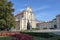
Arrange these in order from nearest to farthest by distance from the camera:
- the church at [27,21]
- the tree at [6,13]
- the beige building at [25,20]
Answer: the tree at [6,13], the beige building at [25,20], the church at [27,21]

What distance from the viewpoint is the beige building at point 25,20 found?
77.6 meters

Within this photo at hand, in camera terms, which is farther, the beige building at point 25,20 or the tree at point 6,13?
the beige building at point 25,20

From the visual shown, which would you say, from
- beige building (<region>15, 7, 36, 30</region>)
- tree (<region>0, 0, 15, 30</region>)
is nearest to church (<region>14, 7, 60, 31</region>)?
beige building (<region>15, 7, 36, 30</region>)

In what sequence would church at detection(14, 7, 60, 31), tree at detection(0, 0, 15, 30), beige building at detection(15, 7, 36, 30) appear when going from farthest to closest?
church at detection(14, 7, 60, 31)
beige building at detection(15, 7, 36, 30)
tree at detection(0, 0, 15, 30)

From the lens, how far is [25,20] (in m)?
78.9

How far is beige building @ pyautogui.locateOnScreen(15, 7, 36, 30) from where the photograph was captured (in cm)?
7756

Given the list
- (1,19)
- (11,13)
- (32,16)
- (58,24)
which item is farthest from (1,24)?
(58,24)

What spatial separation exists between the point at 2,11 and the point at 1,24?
2.76m

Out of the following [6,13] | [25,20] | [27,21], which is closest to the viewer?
[6,13]

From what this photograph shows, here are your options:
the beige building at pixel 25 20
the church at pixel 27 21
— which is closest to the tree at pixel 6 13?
the church at pixel 27 21

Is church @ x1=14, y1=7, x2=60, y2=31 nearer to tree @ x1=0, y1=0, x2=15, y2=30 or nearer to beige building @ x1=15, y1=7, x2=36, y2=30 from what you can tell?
beige building @ x1=15, y1=7, x2=36, y2=30

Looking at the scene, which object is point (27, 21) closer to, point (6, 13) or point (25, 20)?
point (25, 20)

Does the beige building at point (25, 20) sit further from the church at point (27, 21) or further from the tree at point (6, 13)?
the tree at point (6, 13)

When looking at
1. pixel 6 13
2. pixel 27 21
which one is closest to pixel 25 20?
pixel 27 21
